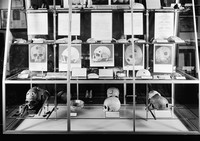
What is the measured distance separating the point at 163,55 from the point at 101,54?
0.95m

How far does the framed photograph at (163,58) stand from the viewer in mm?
4562

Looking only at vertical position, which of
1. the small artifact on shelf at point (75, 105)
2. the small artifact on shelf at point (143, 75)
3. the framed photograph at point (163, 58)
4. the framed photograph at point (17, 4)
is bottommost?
the small artifact on shelf at point (75, 105)

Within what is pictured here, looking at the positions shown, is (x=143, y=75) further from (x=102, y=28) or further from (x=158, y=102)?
(x=102, y=28)

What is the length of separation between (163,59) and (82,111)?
1470 millimetres

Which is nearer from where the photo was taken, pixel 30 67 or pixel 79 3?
pixel 79 3

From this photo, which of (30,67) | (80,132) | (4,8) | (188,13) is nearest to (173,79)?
(188,13)

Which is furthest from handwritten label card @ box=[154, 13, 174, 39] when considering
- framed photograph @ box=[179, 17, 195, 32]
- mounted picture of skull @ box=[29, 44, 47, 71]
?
mounted picture of skull @ box=[29, 44, 47, 71]

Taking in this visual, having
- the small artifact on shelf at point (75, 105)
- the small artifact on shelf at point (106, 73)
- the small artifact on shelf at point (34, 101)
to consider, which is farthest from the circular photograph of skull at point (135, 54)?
the small artifact on shelf at point (34, 101)

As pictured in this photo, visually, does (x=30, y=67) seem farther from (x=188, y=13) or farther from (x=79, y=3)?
(x=188, y=13)

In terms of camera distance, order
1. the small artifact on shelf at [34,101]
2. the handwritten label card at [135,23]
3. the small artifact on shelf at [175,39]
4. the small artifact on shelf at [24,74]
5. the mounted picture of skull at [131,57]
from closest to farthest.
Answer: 1. the small artifact on shelf at [24,74]
2. the small artifact on shelf at [34,101]
3. the small artifact on shelf at [175,39]
4. the handwritten label card at [135,23]
5. the mounted picture of skull at [131,57]

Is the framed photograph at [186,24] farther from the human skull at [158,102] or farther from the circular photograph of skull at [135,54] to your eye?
the human skull at [158,102]

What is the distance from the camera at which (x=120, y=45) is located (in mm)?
4500

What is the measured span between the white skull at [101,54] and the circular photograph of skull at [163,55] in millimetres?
737

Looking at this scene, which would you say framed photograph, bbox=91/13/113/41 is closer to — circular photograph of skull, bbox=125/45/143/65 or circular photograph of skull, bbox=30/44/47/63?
circular photograph of skull, bbox=125/45/143/65
